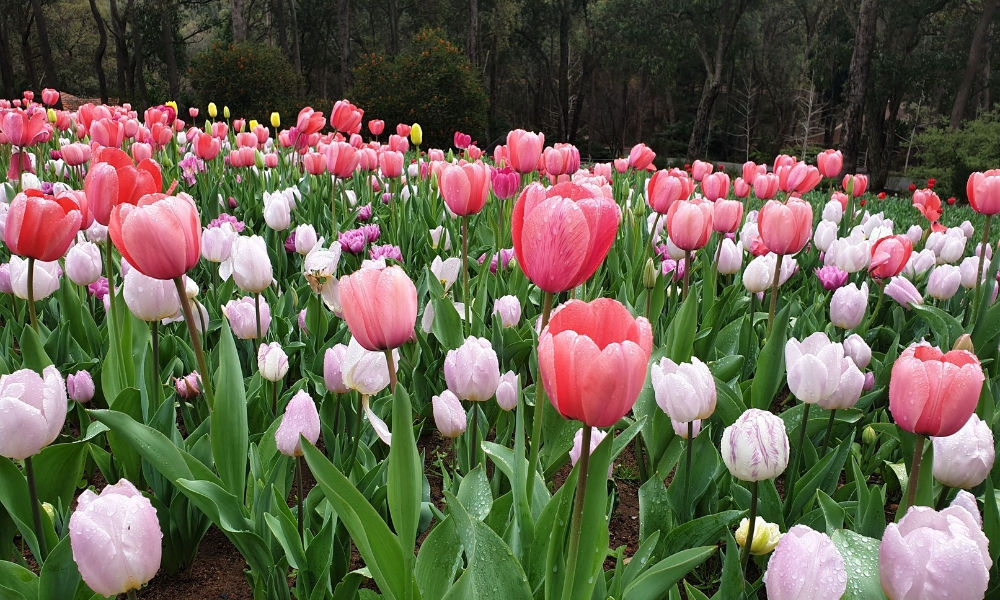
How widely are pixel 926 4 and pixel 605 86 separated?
A: 18.6 m

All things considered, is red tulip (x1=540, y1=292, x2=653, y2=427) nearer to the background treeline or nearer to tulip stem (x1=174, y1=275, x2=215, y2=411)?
tulip stem (x1=174, y1=275, x2=215, y2=411)

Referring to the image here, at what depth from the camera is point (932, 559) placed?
772mm

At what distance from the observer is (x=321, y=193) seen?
13.6ft

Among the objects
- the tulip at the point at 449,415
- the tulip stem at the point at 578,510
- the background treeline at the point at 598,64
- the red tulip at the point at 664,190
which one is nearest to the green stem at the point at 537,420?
the tulip stem at the point at 578,510

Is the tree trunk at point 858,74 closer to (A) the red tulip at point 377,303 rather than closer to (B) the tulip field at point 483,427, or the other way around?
(B) the tulip field at point 483,427

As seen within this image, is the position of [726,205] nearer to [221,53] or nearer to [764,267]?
[764,267]

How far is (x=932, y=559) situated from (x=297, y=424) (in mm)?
913

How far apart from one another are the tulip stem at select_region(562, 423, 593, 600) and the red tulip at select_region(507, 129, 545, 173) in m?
2.05

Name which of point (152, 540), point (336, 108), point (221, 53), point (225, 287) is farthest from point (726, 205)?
point (221, 53)

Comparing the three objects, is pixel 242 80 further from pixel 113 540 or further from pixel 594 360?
pixel 594 360

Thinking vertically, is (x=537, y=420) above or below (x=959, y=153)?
above

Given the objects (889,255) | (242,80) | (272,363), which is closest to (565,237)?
(272,363)

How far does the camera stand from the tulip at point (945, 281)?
2.54 m

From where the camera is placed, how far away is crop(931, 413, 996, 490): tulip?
115 centimetres
